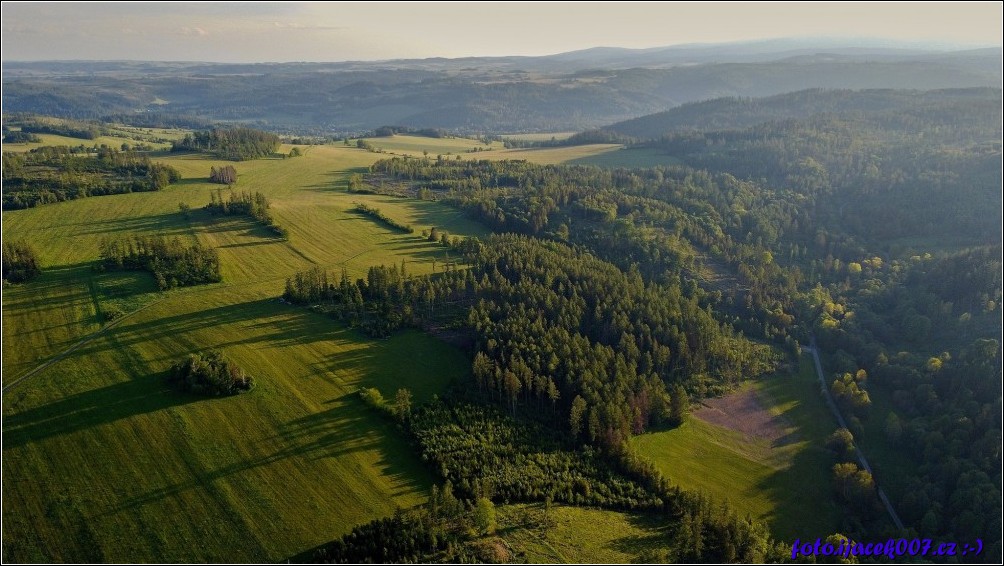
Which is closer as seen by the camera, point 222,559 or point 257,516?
point 222,559

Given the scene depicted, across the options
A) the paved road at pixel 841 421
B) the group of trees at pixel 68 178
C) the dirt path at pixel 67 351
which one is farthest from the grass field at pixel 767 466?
the group of trees at pixel 68 178

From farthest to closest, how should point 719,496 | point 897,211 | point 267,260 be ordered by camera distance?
point 897,211
point 267,260
point 719,496

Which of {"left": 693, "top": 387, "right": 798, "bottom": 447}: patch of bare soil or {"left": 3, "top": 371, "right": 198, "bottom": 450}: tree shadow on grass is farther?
{"left": 693, "top": 387, "right": 798, "bottom": 447}: patch of bare soil

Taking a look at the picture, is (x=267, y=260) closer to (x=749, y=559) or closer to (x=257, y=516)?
(x=257, y=516)

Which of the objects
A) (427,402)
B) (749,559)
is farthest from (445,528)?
(749,559)

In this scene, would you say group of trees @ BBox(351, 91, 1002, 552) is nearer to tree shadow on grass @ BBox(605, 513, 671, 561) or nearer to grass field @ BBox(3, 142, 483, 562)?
tree shadow on grass @ BBox(605, 513, 671, 561)

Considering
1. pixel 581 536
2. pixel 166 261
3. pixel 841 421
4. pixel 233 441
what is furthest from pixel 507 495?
pixel 166 261

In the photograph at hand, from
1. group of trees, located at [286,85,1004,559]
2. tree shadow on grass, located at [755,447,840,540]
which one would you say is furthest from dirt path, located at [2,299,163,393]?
tree shadow on grass, located at [755,447,840,540]
